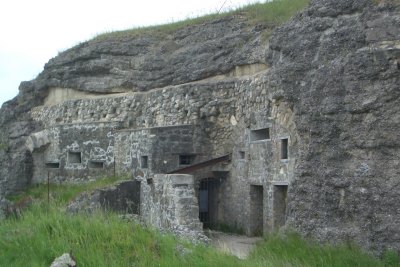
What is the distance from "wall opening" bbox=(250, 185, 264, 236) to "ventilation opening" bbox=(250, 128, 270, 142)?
126cm

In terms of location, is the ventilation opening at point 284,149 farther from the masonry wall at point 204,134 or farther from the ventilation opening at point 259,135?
the ventilation opening at point 259,135

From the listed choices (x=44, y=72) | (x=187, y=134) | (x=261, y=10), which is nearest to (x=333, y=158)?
(x=187, y=134)

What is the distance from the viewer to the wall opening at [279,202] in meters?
13.6

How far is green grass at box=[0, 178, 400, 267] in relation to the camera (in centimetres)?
780

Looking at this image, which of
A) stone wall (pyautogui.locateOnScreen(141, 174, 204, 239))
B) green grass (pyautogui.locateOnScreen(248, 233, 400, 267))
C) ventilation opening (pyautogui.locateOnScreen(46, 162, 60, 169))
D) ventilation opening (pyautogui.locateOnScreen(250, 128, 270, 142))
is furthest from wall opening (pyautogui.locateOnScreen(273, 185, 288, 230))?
ventilation opening (pyautogui.locateOnScreen(46, 162, 60, 169))

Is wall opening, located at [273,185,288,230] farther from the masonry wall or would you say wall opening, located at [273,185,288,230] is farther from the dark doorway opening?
the dark doorway opening

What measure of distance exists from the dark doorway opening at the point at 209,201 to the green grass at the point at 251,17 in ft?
17.2

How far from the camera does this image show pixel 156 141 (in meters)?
16.9

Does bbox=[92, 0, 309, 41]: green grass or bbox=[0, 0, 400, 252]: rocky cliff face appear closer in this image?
bbox=[0, 0, 400, 252]: rocky cliff face

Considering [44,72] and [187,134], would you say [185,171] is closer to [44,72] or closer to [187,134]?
[187,134]

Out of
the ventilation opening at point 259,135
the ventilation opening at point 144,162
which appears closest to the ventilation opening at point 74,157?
the ventilation opening at point 144,162

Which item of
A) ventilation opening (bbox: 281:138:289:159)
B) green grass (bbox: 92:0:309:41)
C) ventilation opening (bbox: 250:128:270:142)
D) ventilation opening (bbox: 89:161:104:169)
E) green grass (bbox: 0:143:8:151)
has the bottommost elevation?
ventilation opening (bbox: 89:161:104:169)

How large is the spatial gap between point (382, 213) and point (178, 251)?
Result: 137 inches

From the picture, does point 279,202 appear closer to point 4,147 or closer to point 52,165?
point 52,165
